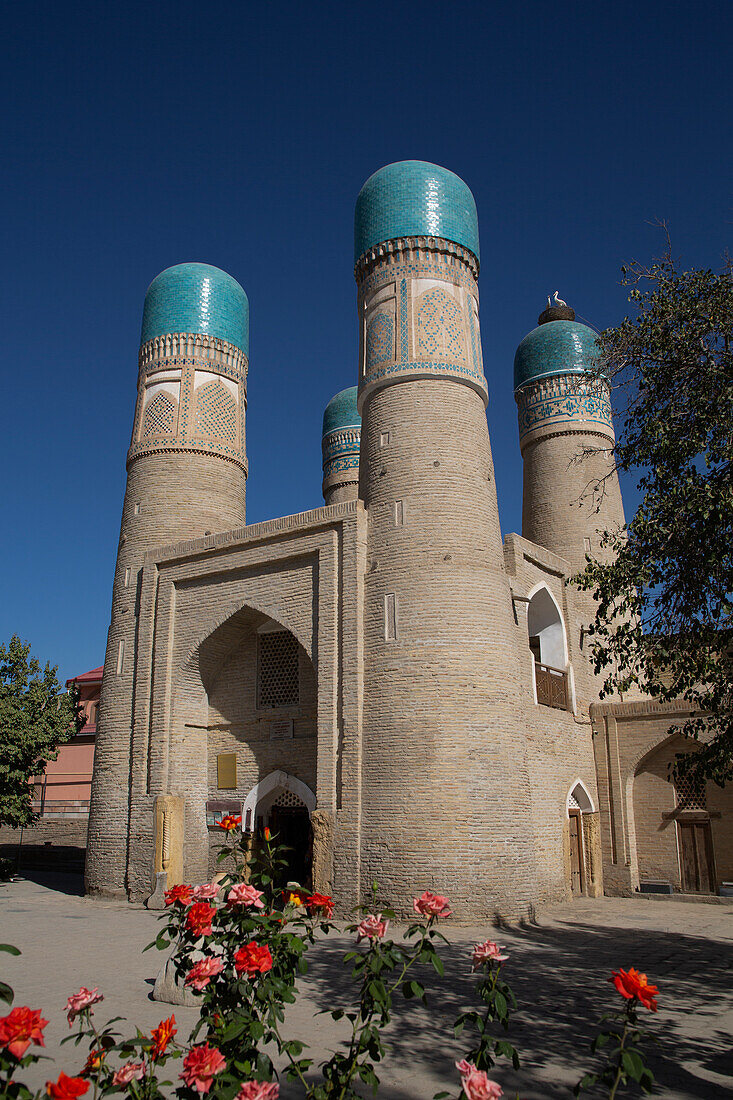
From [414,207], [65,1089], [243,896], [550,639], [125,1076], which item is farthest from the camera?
[550,639]

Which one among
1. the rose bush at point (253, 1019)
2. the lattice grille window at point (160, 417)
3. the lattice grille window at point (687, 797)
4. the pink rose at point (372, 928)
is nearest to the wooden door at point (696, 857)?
the lattice grille window at point (687, 797)

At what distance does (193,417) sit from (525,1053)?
44.0 feet

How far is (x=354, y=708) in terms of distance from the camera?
38.8 feet

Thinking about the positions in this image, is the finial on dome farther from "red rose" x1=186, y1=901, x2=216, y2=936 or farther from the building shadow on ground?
"red rose" x1=186, y1=901, x2=216, y2=936

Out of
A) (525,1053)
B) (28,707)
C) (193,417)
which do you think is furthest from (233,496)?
(525,1053)

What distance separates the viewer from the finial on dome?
66.6ft

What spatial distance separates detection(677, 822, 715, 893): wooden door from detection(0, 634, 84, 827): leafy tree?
1156 cm

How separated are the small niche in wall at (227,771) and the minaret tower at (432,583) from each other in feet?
11.6

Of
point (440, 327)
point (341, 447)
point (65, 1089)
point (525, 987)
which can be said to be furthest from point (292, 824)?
point (341, 447)

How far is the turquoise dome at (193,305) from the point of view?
17.2 metres

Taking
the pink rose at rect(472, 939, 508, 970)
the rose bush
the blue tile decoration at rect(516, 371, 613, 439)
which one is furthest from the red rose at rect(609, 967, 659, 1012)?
the blue tile decoration at rect(516, 371, 613, 439)

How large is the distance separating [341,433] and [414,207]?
34.2 ft

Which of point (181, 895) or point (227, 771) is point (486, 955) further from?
point (227, 771)

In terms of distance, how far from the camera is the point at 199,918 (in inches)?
125
